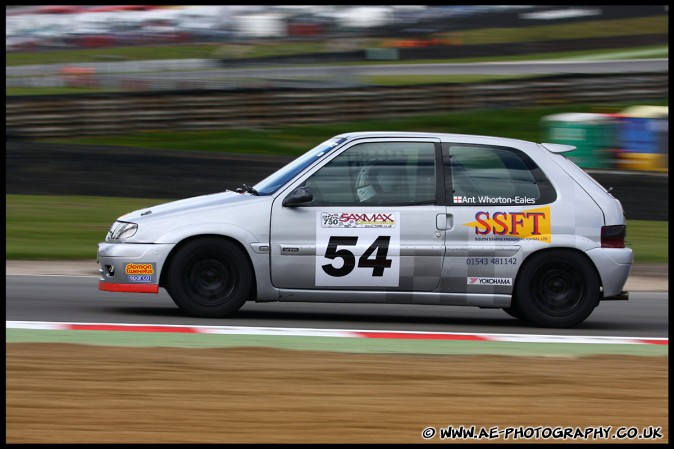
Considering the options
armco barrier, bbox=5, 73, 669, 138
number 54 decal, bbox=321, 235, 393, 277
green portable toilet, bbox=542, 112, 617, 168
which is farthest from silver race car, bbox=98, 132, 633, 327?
armco barrier, bbox=5, 73, 669, 138

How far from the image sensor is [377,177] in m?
8.67

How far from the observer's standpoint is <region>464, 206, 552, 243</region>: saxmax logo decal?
28.3 ft

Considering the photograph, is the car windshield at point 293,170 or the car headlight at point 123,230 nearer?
the car headlight at point 123,230

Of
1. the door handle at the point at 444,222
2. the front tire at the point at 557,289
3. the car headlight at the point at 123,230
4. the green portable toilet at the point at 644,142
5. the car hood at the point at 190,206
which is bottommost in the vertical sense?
the front tire at the point at 557,289

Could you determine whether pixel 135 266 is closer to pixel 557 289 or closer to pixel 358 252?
pixel 358 252

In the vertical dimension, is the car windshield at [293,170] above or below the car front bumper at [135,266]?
above

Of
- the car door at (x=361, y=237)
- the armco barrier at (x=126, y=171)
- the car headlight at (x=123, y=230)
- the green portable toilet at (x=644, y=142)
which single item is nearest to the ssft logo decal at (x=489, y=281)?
the car door at (x=361, y=237)

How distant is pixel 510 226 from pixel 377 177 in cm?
119

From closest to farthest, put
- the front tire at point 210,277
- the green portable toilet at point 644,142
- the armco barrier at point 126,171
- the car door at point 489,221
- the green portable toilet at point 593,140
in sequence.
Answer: the front tire at point 210,277 → the car door at point 489,221 → the armco barrier at point 126,171 → the green portable toilet at point 644,142 → the green portable toilet at point 593,140

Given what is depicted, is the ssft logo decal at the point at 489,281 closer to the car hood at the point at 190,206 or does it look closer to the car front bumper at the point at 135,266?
the car hood at the point at 190,206

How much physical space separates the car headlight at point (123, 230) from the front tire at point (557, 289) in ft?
10.7

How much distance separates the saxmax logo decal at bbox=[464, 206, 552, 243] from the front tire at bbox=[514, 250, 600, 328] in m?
0.19

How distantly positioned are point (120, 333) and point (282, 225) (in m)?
1.59

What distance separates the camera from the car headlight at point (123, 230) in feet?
28.3
